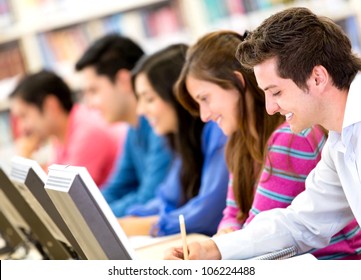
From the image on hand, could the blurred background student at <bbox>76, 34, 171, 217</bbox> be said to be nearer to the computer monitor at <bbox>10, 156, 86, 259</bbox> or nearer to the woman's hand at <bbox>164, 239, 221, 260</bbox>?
the computer monitor at <bbox>10, 156, 86, 259</bbox>

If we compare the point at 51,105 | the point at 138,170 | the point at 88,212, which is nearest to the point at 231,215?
the point at 88,212

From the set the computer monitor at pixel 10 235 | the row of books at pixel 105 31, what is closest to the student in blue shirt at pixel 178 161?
the computer monitor at pixel 10 235

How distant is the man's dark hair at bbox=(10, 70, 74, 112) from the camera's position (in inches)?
167

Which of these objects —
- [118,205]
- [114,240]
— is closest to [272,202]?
[114,240]

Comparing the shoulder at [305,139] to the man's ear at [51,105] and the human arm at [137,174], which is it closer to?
the human arm at [137,174]

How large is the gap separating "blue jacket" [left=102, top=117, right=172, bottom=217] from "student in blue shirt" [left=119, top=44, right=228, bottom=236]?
0.14 meters

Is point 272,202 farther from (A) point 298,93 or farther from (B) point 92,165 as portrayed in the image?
(B) point 92,165

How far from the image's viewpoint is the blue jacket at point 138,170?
336 cm

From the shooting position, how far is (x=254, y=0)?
482 centimetres

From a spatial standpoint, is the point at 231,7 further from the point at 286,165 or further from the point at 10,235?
the point at 286,165

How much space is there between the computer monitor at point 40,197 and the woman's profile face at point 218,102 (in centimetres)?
58

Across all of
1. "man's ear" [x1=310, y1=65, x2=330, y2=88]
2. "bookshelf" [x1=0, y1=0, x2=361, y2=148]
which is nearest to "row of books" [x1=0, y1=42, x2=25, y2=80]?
"bookshelf" [x1=0, y1=0, x2=361, y2=148]
